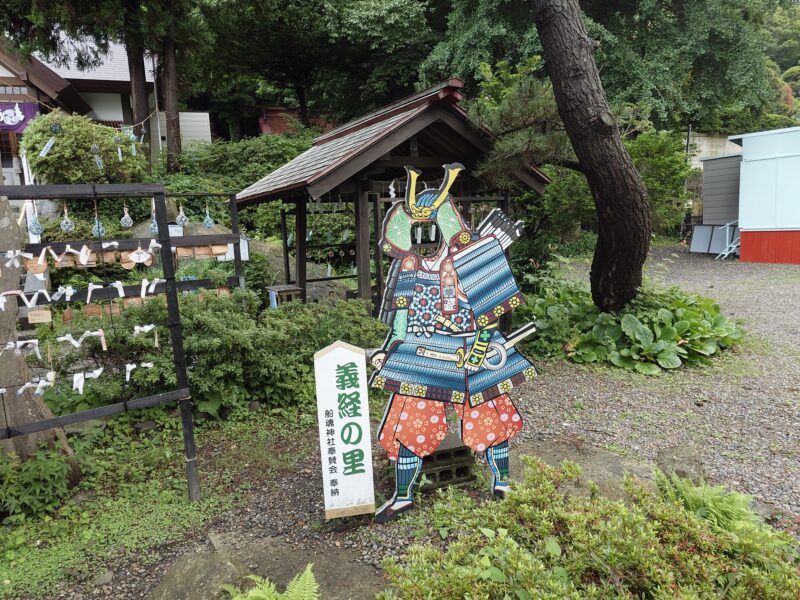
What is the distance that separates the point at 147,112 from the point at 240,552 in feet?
48.1

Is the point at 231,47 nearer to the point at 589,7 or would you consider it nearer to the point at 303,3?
the point at 303,3

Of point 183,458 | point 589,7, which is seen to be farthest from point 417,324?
point 589,7

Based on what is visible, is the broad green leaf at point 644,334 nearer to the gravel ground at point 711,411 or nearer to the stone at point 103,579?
the gravel ground at point 711,411

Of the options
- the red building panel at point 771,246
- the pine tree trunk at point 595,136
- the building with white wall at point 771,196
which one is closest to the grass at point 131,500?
the pine tree trunk at point 595,136

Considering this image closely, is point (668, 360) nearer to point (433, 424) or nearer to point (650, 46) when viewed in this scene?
point (433, 424)

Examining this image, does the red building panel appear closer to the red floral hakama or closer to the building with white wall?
the building with white wall

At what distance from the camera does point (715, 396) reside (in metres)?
5.80

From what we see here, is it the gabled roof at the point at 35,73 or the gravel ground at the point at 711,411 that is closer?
the gravel ground at the point at 711,411

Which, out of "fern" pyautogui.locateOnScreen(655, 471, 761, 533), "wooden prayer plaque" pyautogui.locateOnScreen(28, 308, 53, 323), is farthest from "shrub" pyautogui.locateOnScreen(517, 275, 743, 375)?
"wooden prayer plaque" pyautogui.locateOnScreen(28, 308, 53, 323)

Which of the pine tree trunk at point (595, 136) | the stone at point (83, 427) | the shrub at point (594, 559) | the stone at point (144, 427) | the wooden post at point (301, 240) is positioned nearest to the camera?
the shrub at point (594, 559)

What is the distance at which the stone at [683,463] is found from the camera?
149 inches

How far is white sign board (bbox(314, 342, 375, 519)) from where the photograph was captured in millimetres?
3449

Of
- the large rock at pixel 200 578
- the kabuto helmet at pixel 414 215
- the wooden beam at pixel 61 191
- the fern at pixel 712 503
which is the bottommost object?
the large rock at pixel 200 578

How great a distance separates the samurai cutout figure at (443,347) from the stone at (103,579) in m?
1.82
